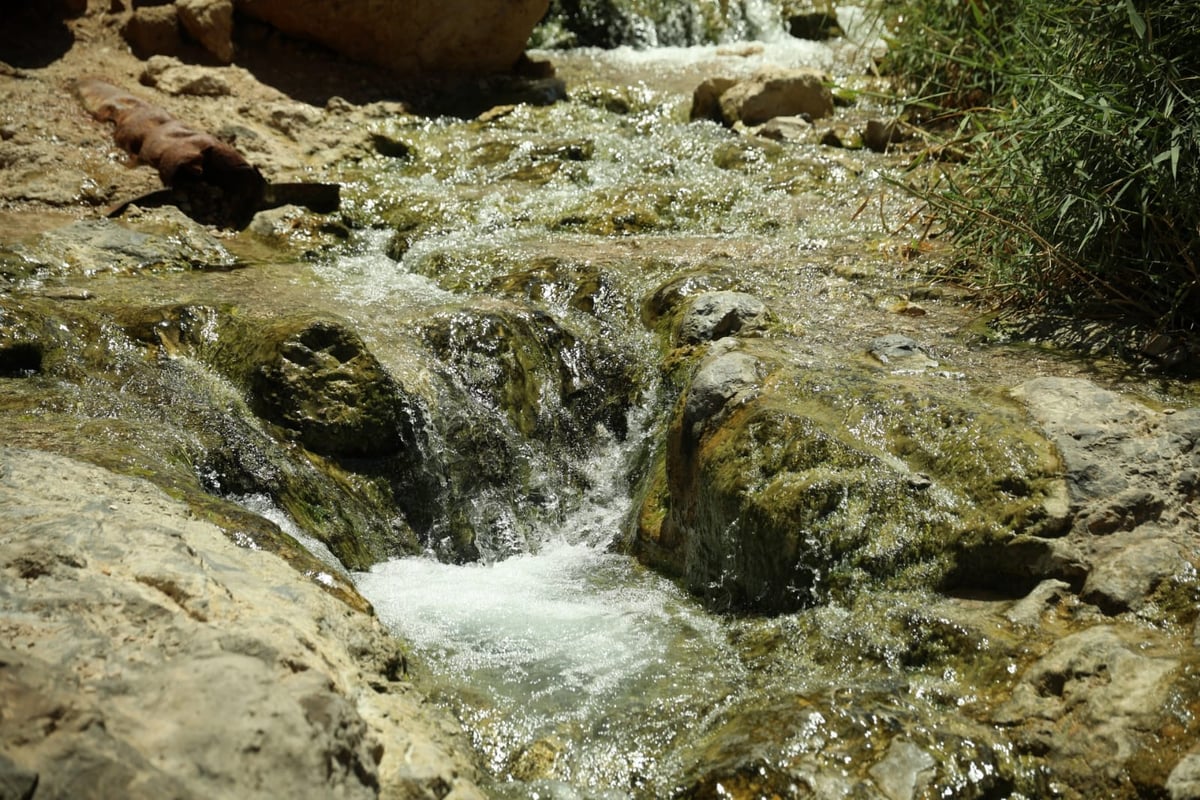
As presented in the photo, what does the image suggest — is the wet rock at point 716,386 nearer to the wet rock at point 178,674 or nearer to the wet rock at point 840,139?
the wet rock at point 178,674

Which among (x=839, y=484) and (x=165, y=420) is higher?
(x=839, y=484)

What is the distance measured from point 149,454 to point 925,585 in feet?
7.94

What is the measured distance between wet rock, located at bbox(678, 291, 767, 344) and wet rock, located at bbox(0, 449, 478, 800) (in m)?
2.38

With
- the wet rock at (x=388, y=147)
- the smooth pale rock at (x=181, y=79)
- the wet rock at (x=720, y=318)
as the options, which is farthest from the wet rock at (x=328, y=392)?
the smooth pale rock at (x=181, y=79)

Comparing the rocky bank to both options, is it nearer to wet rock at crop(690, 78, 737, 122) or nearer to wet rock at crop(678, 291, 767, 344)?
wet rock at crop(678, 291, 767, 344)

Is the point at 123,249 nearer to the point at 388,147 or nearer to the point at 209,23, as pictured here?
the point at 388,147

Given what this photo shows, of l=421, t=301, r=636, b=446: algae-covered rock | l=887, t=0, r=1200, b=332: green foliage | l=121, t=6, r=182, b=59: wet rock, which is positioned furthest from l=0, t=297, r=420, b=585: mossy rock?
l=121, t=6, r=182, b=59: wet rock

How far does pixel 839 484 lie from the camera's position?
329cm

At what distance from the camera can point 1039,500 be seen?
→ 3061 millimetres

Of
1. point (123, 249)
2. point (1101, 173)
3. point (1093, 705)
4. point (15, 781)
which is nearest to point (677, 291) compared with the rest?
point (1101, 173)

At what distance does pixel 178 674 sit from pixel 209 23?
7.22 meters

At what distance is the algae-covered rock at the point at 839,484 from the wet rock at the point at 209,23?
19.1 ft

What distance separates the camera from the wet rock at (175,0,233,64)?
7.93 metres

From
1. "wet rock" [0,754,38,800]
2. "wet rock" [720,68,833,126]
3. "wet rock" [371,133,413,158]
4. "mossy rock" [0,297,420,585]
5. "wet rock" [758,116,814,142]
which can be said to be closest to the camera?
"wet rock" [0,754,38,800]
